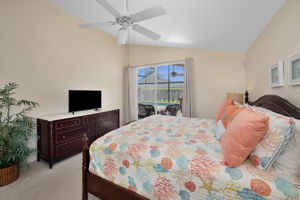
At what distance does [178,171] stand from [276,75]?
6.01ft

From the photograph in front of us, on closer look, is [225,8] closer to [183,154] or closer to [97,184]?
[183,154]

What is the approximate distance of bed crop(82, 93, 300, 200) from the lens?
2.75 ft

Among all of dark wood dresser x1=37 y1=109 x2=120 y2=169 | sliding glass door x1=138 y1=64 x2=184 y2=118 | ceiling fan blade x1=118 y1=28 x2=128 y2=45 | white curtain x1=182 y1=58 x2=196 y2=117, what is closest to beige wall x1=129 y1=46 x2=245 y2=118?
white curtain x1=182 y1=58 x2=196 y2=117

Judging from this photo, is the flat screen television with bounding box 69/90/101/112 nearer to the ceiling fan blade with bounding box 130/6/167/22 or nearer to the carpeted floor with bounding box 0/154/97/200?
the carpeted floor with bounding box 0/154/97/200

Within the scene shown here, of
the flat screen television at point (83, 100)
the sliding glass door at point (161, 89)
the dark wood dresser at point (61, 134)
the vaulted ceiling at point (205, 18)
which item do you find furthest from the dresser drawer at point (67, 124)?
Answer: the sliding glass door at point (161, 89)

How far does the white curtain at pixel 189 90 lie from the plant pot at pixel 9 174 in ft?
11.5

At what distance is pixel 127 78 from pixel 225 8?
339 cm

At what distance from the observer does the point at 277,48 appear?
1.68 metres

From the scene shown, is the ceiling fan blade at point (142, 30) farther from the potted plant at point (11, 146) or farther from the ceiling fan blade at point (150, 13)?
the potted plant at point (11, 146)

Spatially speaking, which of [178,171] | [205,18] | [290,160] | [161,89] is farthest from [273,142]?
[161,89]

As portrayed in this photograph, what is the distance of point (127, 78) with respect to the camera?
Answer: 455 cm

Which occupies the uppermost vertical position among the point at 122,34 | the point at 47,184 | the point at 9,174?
the point at 122,34

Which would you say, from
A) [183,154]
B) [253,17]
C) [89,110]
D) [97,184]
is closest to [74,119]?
[89,110]

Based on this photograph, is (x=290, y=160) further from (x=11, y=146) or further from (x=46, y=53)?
(x=46, y=53)
